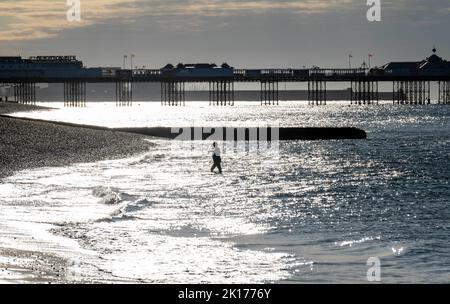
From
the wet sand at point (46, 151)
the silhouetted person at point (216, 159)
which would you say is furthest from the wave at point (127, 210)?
the silhouetted person at point (216, 159)

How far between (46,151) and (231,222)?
1129 inches

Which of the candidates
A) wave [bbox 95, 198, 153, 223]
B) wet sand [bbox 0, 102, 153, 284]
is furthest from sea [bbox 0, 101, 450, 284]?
wet sand [bbox 0, 102, 153, 284]

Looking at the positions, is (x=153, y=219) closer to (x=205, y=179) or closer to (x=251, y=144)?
(x=205, y=179)

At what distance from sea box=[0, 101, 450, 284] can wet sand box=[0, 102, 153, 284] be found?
666 mm

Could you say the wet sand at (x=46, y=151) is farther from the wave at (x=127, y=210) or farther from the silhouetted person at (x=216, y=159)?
the silhouetted person at (x=216, y=159)

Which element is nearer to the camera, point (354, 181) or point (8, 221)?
point (8, 221)

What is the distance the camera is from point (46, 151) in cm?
5634

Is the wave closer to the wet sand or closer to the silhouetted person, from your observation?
the wet sand

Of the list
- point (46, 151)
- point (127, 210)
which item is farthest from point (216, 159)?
point (127, 210)

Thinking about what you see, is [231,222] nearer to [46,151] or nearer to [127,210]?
[127,210]
